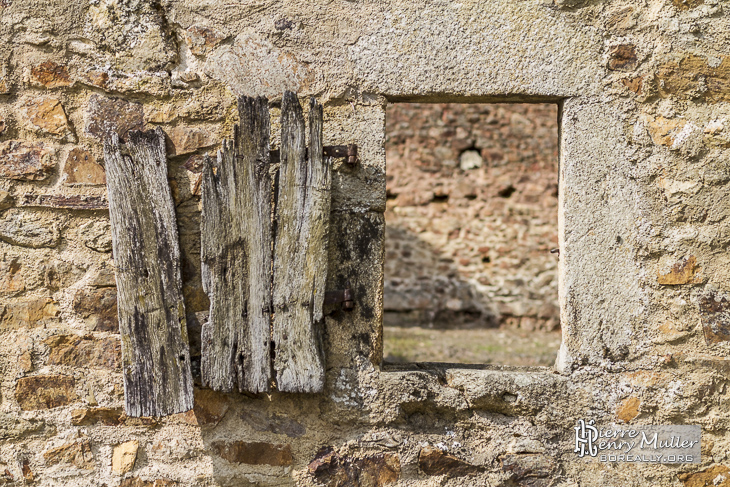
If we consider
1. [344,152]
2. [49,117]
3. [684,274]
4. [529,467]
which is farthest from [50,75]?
[684,274]

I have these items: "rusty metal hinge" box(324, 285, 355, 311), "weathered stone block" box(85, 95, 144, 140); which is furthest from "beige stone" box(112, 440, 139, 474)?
"weathered stone block" box(85, 95, 144, 140)

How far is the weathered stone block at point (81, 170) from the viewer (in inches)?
77.7

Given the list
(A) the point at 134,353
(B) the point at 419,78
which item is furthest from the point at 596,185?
(A) the point at 134,353

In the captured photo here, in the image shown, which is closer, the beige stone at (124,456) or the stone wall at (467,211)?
the beige stone at (124,456)

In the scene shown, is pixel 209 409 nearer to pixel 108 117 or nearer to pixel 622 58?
pixel 108 117

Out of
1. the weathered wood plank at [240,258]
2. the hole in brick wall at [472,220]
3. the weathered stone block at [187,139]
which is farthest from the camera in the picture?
the hole in brick wall at [472,220]

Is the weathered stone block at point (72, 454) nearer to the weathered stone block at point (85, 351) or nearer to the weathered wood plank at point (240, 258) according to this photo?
the weathered stone block at point (85, 351)

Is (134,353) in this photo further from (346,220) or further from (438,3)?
(438,3)

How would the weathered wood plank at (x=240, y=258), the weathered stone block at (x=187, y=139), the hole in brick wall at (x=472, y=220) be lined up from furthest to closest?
the hole in brick wall at (x=472, y=220)
the weathered stone block at (x=187, y=139)
the weathered wood plank at (x=240, y=258)

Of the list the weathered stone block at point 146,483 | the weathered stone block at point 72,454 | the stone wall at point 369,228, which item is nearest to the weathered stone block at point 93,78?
the stone wall at point 369,228

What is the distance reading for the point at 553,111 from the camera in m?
7.87

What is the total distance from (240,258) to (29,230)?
2.54ft

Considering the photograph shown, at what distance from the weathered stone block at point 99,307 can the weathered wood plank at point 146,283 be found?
4.7 inches

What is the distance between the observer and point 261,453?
1966 mm
